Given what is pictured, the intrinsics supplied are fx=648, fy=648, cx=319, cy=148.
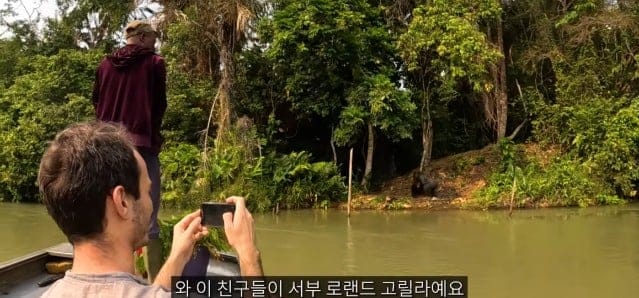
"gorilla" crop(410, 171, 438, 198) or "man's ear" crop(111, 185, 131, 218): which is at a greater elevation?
"man's ear" crop(111, 185, 131, 218)

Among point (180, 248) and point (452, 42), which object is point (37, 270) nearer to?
point (180, 248)

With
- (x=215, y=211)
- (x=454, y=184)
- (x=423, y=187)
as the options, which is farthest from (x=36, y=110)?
(x=215, y=211)

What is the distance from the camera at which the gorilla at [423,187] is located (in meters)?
14.6

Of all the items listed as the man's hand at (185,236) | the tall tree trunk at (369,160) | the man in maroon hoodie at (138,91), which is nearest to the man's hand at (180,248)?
the man's hand at (185,236)

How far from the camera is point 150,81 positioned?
2875mm

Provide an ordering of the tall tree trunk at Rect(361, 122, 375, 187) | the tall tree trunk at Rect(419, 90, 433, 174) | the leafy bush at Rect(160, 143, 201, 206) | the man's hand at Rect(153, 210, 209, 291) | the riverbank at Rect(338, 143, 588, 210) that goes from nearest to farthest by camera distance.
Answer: the man's hand at Rect(153, 210, 209, 291) < the leafy bush at Rect(160, 143, 201, 206) < the riverbank at Rect(338, 143, 588, 210) < the tall tree trunk at Rect(361, 122, 375, 187) < the tall tree trunk at Rect(419, 90, 433, 174)

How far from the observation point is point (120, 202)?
115 cm

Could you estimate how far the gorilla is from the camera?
14.6 m

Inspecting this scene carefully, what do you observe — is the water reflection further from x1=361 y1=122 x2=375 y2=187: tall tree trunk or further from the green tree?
the green tree

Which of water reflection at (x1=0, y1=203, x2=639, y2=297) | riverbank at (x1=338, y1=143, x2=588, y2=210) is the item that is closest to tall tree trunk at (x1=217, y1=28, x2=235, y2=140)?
water reflection at (x1=0, y1=203, x2=639, y2=297)

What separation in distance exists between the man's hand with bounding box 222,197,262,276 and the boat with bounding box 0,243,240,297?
1175mm

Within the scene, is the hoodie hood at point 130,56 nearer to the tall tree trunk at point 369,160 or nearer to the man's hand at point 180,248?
the man's hand at point 180,248

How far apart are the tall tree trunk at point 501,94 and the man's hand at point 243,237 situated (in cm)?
1476

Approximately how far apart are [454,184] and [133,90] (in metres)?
13.2
